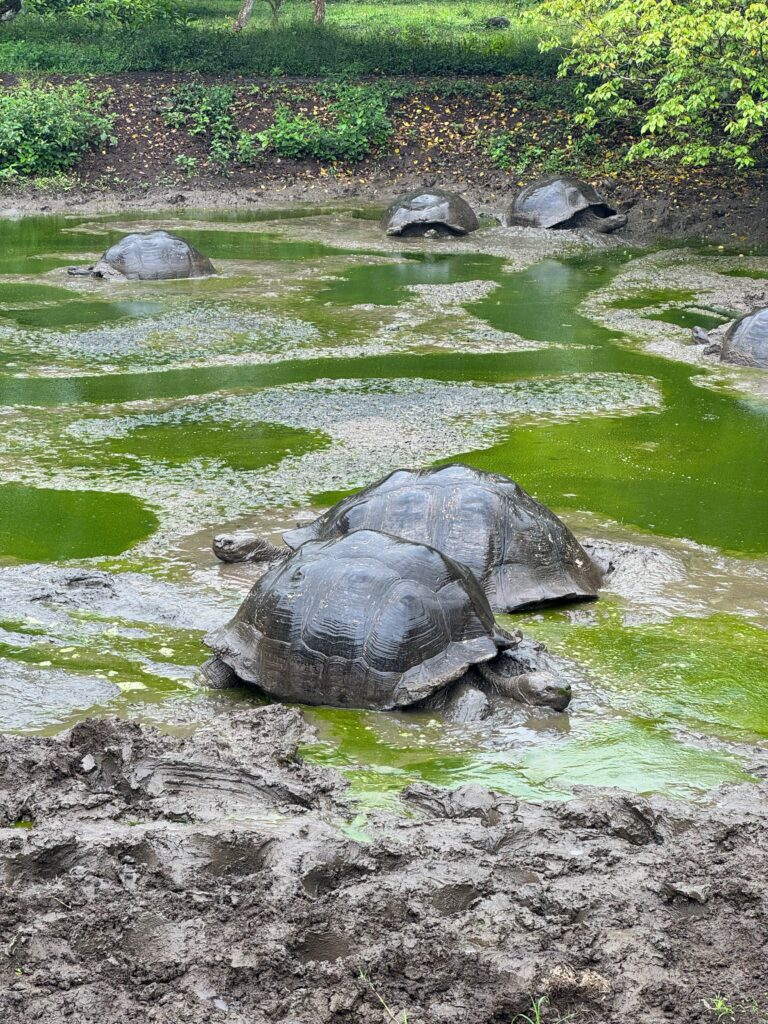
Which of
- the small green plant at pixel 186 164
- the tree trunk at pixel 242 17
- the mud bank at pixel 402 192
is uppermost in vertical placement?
the tree trunk at pixel 242 17

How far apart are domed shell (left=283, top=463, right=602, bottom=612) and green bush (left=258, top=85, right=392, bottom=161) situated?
19.4 metres

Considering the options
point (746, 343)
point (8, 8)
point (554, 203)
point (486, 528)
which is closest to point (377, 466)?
point (486, 528)

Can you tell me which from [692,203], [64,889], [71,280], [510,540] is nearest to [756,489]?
[510,540]

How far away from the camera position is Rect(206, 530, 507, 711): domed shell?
5.17m

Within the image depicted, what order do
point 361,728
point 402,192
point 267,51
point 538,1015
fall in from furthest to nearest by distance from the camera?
point 267,51, point 402,192, point 361,728, point 538,1015

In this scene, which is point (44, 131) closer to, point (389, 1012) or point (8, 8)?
point (8, 8)

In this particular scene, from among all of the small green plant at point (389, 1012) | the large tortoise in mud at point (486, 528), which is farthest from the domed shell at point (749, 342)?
the small green plant at point (389, 1012)

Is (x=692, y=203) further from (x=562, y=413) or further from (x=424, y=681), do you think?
(x=424, y=681)

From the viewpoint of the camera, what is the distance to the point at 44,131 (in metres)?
23.3

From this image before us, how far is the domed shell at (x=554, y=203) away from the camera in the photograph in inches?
785

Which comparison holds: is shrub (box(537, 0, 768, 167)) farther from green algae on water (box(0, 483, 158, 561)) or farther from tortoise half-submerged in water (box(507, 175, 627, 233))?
green algae on water (box(0, 483, 158, 561))

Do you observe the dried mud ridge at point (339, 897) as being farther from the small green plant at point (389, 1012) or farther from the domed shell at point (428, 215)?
the domed shell at point (428, 215)

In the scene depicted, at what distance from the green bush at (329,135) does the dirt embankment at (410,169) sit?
23 centimetres

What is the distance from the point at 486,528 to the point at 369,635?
133 centimetres
